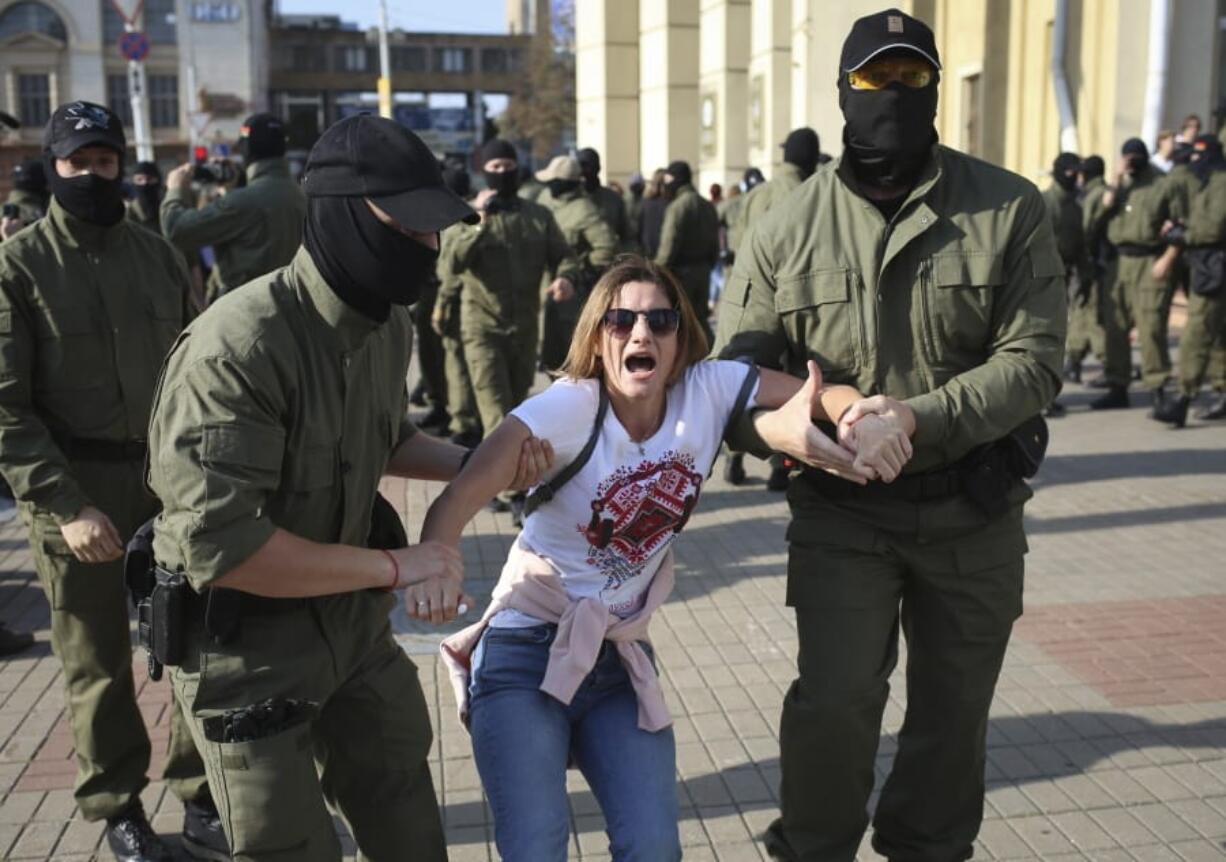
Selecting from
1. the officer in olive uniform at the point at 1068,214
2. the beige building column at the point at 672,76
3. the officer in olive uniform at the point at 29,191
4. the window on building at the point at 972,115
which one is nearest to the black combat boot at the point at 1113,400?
the officer in olive uniform at the point at 1068,214

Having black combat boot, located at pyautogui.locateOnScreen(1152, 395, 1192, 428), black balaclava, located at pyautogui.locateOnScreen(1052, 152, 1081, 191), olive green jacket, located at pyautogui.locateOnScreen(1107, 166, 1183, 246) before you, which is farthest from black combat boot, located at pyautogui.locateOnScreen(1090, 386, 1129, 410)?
black balaclava, located at pyautogui.locateOnScreen(1052, 152, 1081, 191)

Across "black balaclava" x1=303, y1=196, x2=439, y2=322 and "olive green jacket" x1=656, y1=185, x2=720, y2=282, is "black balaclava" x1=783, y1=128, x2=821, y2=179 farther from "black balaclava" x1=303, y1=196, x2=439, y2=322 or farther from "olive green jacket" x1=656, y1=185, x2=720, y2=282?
"black balaclava" x1=303, y1=196, x2=439, y2=322

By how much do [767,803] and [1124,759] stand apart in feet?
4.25

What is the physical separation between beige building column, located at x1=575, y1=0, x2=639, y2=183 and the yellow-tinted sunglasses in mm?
19865

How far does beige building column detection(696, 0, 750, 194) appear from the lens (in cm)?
1978

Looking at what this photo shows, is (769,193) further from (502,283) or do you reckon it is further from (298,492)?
(298,492)

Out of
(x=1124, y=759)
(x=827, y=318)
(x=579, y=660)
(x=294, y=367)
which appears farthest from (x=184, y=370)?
(x=1124, y=759)

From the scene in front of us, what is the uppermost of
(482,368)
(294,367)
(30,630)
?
(294,367)

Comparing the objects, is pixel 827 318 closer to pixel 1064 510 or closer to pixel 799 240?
pixel 799 240

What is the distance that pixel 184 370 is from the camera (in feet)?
8.18

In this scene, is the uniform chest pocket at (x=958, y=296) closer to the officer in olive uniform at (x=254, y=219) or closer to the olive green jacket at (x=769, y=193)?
the officer in olive uniform at (x=254, y=219)

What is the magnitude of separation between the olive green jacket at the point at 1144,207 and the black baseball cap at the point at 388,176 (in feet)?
29.3

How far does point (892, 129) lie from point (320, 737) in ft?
6.64

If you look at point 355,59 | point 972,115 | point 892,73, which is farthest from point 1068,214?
point 355,59
